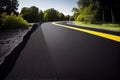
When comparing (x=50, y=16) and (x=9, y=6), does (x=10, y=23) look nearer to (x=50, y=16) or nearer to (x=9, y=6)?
(x=9, y=6)

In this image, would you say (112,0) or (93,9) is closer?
(112,0)

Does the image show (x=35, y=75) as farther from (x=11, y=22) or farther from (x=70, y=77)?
(x=11, y=22)

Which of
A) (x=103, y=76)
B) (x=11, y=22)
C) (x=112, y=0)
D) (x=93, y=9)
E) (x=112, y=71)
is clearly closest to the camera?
(x=103, y=76)

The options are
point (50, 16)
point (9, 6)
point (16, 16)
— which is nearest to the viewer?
point (16, 16)

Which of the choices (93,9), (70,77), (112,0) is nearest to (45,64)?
(70,77)

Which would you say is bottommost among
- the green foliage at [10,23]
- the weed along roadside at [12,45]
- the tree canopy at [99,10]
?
the weed along roadside at [12,45]

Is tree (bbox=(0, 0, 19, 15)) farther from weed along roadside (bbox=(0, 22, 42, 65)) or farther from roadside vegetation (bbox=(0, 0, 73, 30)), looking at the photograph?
weed along roadside (bbox=(0, 22, 42, 65))

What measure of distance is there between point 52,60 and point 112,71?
291 centimetres

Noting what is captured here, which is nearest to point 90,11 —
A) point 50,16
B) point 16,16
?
point 16,16

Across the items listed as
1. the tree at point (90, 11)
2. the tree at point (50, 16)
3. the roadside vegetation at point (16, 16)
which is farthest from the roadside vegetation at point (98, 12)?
the tree at point (50, 16)

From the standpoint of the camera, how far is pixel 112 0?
4697 cm

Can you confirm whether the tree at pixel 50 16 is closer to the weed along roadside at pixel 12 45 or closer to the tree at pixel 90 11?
the tree at pixel 90 11

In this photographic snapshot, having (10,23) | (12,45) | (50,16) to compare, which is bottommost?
(12,45)

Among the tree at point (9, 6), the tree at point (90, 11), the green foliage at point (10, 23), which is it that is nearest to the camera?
the green foliage at point (10, 23)
